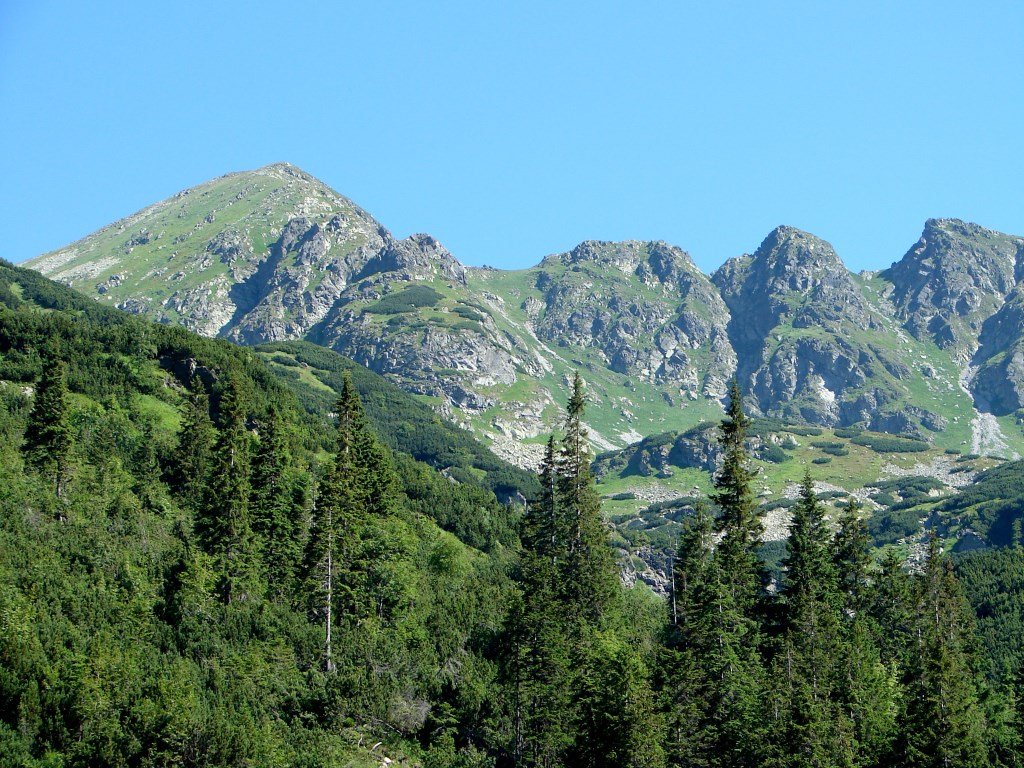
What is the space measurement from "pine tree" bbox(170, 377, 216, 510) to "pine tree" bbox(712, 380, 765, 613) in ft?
144

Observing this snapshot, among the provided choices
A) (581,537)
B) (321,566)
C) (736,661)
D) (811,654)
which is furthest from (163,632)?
(811,654)

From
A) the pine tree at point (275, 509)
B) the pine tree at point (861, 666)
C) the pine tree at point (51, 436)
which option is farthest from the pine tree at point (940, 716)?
the pine tree at point (51, 436)

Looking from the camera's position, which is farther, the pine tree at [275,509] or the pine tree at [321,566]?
the pine tree at [275,509]

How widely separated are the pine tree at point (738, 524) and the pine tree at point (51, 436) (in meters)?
51.1

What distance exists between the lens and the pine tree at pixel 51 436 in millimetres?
75000

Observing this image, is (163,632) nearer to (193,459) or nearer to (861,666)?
(193,459)

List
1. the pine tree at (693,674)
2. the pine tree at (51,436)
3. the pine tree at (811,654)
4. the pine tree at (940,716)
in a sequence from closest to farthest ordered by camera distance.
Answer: the pine tree at (811,654)
the pine tree at (693,674)
the pine tree at (940,716)
the pine tree at (51,436)

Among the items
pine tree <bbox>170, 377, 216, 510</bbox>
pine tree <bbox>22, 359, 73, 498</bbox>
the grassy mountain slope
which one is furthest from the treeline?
pine tree <bbox>22, 359, 73, 498</bbox>

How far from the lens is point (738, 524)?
250ft

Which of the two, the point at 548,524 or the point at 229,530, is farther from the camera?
the point at 548,524

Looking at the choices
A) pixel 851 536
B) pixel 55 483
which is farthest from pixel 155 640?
pixel 851 536

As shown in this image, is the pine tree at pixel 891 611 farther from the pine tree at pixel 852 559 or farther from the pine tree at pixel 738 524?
the pine tree at pixel 738 524

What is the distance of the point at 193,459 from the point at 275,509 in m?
12.2

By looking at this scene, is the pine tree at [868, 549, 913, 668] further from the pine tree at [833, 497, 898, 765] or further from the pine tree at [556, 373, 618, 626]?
the pine tree at [556, 373, 618, 626]
